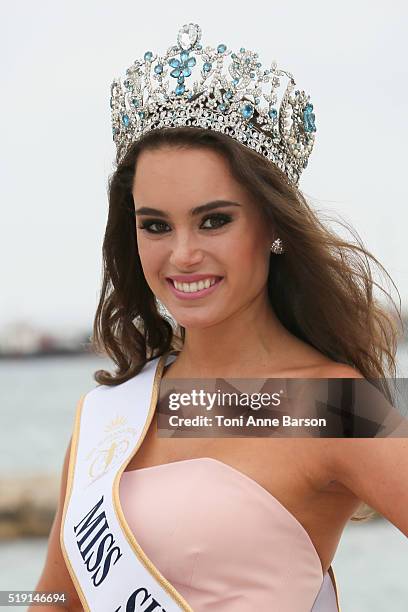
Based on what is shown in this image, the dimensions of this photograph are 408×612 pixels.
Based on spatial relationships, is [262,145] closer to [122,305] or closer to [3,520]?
[122,305]

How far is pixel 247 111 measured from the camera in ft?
6.08

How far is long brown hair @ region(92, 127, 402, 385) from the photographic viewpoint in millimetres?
1787

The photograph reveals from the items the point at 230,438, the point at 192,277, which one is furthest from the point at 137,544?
the point at 192,277

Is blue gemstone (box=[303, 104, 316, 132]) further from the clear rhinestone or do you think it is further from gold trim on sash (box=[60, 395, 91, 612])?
gold trim on sash (box=[60, 395, 91, 612])

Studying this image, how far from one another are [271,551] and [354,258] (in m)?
0.52

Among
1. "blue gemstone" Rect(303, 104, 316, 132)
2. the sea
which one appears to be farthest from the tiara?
the sea

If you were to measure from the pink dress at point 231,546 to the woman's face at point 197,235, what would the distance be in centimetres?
28

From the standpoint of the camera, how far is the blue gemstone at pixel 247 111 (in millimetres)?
1842

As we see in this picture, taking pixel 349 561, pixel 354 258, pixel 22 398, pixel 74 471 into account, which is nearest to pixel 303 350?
pixel 354 258

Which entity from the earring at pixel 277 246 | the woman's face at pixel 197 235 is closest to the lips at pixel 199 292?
the woman's face at pixel 197 235

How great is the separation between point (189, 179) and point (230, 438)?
0.44 meters

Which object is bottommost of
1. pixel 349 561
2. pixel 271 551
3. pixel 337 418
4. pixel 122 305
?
pixel 349 561

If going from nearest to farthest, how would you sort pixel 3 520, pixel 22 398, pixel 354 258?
pixel 354 258 → pixel 3 520 → pixel 22 398

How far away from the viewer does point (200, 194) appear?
1.74m
